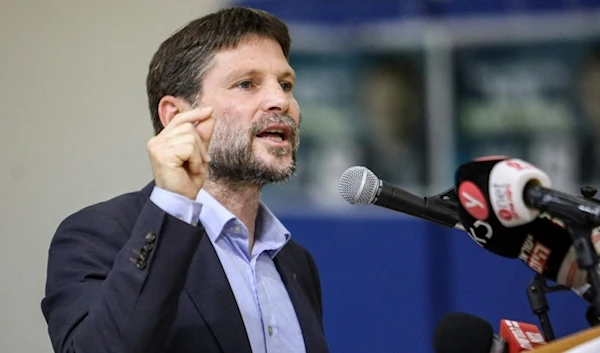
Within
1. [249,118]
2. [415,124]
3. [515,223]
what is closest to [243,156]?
[249,118]

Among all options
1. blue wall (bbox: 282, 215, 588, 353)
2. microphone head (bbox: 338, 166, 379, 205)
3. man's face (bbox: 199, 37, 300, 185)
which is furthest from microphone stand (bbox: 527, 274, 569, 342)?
blue wall (bbox: 282, 215, 588, 353)

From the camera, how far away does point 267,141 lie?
1.71 meters

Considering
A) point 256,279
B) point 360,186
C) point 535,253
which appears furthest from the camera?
point 256,279

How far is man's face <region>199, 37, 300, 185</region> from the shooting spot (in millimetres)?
1684

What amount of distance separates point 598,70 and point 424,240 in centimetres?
77

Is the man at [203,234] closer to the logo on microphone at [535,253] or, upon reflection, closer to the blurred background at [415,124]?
the logo on microphone at [535,253]

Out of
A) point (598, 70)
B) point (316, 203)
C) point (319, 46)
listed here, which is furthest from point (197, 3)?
point (598, 70)

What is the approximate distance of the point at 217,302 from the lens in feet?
4.97

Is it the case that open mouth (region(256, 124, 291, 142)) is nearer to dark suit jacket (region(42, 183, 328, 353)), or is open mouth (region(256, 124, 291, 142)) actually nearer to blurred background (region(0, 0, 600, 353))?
dark suit jacket (region(42, 183, 328, 353))

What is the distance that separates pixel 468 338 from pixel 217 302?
471 millimetres

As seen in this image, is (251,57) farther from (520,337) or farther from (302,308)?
(520,337)

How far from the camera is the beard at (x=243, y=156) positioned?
1.68 meters

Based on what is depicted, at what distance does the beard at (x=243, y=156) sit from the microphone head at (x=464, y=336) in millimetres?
524

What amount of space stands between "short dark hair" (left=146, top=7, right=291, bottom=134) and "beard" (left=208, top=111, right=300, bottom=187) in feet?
0.35
